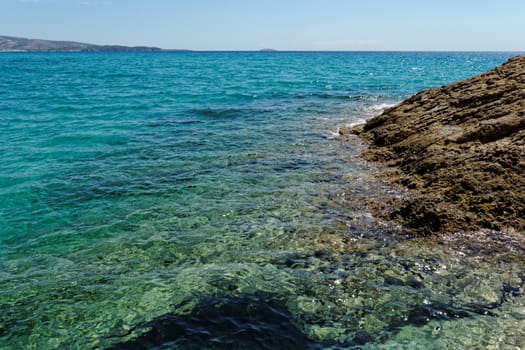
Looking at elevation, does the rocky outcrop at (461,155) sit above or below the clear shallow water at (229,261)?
above

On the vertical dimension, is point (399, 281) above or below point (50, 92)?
below

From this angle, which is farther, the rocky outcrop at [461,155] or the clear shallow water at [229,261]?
the rocky outcrop at [461,155]

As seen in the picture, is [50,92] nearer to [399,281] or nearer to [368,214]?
[368,214]

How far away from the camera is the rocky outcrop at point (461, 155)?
10.3m

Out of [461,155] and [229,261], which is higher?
[461,155]

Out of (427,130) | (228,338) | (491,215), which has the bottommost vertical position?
(228,338)

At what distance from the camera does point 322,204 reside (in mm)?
12117

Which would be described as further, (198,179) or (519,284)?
(198,179)

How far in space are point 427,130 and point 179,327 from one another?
13487 millimetres

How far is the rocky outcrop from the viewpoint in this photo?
10.3 m

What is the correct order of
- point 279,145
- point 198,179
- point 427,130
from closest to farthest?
point 198,179, point 427,130, point 279,145

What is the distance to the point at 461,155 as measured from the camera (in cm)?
1271

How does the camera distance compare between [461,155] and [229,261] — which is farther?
[461,155]

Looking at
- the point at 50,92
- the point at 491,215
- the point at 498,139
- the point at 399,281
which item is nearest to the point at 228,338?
the point at 399,281
